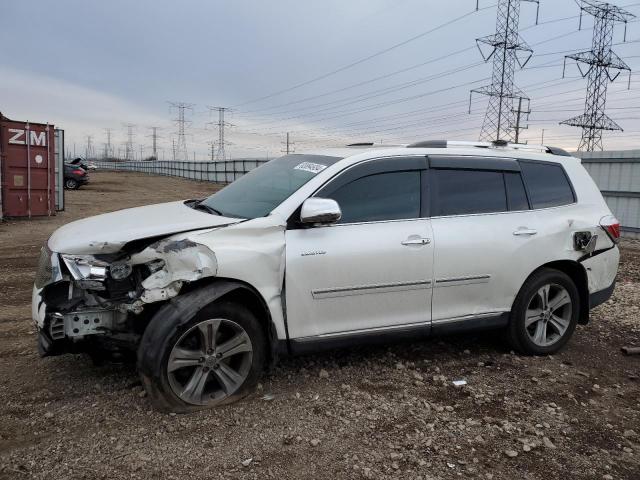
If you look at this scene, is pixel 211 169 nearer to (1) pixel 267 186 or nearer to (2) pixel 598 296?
(1) pixel 267 186

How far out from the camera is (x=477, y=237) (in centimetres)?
410

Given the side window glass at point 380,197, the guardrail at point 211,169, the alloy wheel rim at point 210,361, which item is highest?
the guardrail at point 211,169

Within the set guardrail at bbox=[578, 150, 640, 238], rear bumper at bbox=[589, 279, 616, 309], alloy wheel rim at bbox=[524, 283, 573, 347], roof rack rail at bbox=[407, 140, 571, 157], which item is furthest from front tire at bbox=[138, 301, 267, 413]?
guardrail at bbox=[578, 150, 640, 238]

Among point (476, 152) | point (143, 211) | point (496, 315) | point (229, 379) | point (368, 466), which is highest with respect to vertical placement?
point (476, 152)

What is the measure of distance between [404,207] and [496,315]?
48.7 inches

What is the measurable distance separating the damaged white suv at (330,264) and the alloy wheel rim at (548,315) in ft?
0.04

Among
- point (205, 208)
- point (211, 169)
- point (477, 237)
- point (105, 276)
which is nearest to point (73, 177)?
point (211, 169)

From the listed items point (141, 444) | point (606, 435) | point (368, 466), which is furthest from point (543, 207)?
point (141, 444)

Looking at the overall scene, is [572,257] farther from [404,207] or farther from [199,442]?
[199,442]

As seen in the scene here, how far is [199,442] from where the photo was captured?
3.02 metres

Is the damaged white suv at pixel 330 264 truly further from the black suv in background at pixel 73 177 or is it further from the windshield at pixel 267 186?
the black suv in background at pixel 73 177

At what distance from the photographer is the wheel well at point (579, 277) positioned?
4.59m

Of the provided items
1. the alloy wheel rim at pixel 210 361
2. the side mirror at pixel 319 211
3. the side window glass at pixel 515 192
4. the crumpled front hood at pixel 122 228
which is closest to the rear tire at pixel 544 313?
the side window glass at pixel 515 192

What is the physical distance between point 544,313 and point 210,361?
2.89 m
